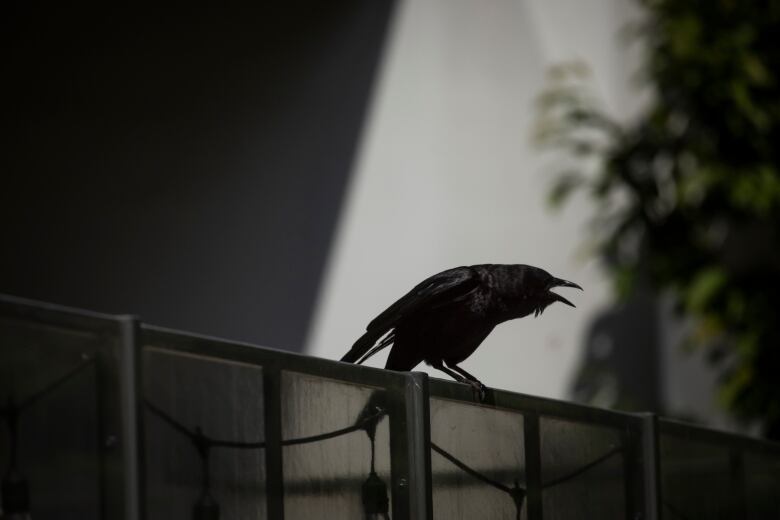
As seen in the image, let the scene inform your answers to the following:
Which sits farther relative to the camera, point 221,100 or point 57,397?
point 221,100

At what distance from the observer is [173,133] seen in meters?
6.13

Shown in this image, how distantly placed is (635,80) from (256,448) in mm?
5943

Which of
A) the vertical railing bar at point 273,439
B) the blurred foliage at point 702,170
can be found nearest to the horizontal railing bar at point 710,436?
the vertical railing bar at point 273,439

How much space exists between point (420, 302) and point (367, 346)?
18 cm

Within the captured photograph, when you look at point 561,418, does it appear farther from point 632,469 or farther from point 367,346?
point 367,346

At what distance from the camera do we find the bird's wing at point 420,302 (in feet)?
8.46

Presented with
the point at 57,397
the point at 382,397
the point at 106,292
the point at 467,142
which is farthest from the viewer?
the point at 467,142

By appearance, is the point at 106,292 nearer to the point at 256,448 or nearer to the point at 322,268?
the point at 322,268

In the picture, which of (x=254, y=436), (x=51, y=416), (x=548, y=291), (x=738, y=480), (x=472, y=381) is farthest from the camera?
(x=738, y=480)

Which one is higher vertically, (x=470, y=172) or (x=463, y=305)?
(x=470, y=172)

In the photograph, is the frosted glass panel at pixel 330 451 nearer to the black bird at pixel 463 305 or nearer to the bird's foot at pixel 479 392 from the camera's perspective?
the bird's foot at pixel 479 392

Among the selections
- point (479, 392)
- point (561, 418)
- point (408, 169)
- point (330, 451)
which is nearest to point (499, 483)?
point (479, 392)

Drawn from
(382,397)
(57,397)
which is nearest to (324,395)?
(382,397)

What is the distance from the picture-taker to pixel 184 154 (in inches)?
243
